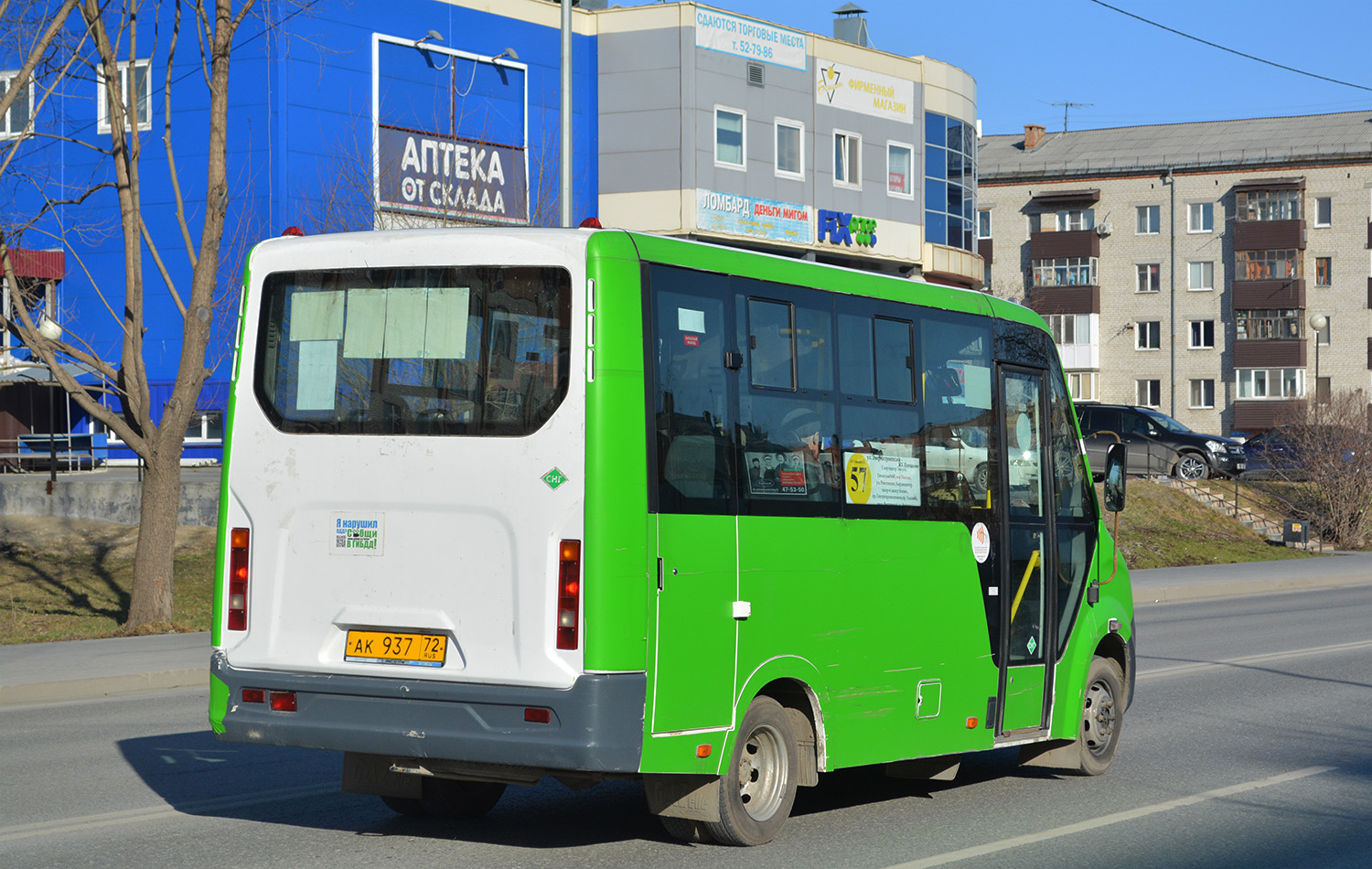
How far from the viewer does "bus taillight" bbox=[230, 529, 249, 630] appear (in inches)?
273

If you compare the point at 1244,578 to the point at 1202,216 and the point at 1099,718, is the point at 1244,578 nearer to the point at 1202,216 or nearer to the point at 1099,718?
the point at 1099,718

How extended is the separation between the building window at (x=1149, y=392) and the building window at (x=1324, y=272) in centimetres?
928

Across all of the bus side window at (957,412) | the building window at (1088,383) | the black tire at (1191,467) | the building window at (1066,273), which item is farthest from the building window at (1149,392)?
the bus side window at (957,412)

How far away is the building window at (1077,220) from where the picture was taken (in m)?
80.8

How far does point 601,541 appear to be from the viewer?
6.22 metres

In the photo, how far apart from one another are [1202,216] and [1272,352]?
7878mm

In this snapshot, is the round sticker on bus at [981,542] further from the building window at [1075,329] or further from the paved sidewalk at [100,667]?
the building window at [1075,329]

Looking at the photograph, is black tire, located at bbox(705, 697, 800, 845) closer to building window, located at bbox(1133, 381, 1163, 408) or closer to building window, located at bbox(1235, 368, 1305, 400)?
building window, located at bbox(1235, 368, 1305, 400)

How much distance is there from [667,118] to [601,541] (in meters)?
38.9

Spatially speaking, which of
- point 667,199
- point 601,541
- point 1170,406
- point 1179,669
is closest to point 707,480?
point 601,541

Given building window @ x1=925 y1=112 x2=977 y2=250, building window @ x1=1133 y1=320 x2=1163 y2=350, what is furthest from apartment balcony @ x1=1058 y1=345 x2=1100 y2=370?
building window @ x1=925 y1=112 x2=977 y2=250

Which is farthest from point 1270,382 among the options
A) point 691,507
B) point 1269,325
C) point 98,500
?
point 691,507

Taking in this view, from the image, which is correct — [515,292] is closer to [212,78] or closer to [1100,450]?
[212,78]

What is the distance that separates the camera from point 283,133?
117 feet
